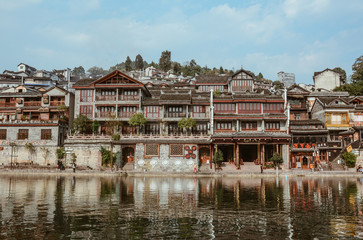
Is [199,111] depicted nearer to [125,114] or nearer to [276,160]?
[125,114]

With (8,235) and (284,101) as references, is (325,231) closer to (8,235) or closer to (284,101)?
(8,235)

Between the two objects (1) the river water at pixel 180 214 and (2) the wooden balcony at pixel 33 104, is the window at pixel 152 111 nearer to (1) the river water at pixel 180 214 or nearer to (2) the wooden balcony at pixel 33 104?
(2) the wooden balcony at pixel 33 104

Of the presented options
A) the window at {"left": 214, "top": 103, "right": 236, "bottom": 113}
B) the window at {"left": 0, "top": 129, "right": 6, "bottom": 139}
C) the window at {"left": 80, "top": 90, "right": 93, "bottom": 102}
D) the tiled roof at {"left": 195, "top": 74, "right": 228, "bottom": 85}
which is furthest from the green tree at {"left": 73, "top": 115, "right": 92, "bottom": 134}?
the tiled roof at {"left": 195, "top": 74, "right": 228, "bottom": 85}

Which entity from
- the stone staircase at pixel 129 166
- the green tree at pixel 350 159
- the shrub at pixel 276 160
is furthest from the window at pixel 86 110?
the green tree at pixel 350 159

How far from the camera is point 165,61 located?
163250mm

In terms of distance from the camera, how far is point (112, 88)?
2165 inches

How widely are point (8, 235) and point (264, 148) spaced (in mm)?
41379

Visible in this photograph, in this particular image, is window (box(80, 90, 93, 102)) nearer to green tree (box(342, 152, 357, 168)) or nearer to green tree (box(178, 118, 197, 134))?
green tree (box(178, 118, 197, 134))

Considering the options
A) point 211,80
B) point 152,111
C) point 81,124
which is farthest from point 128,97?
point 211,80

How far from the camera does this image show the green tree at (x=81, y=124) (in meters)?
51.0

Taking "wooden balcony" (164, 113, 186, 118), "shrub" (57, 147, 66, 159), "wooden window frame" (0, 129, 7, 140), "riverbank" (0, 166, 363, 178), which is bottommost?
"riverbank" (0, 166, 363, 178)

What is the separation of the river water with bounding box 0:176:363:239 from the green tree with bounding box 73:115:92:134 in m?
24.4

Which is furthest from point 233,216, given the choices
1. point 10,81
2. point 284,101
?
point 10,81

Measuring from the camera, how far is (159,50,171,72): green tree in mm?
162125
